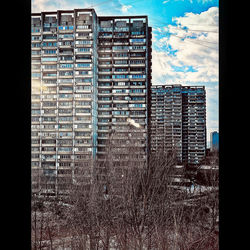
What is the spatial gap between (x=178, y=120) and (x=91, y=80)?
6.19ft

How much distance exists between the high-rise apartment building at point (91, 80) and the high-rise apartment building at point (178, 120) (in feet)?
1.07

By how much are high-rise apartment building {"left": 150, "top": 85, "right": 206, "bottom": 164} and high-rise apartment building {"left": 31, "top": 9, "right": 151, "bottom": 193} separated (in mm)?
327

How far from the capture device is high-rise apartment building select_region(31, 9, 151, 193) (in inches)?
171

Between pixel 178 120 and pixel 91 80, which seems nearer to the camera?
pixel 178 120

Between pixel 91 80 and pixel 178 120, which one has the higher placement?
pixel 91 80

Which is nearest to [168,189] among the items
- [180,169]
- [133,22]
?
[180,169]

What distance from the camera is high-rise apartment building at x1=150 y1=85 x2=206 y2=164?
3.60m

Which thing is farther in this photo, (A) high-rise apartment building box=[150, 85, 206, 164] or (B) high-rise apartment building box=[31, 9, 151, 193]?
(B) high-rise apartment building box=[31, 9, 151, 193]

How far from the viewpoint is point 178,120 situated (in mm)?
3795

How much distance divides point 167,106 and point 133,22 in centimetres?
198
